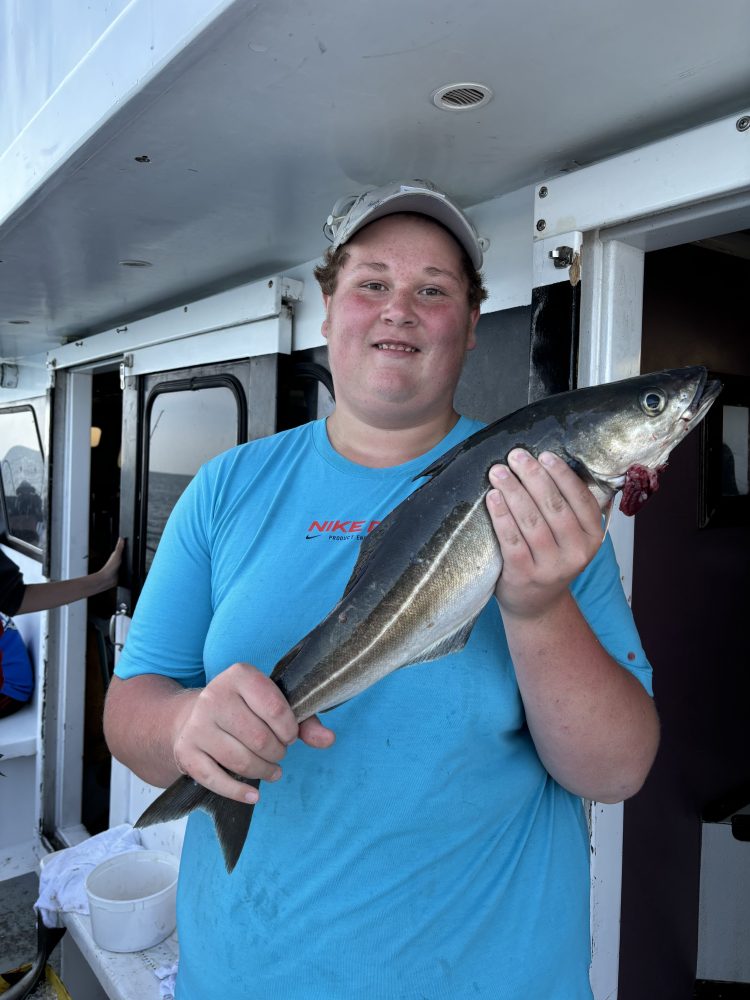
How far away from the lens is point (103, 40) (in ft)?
5.69

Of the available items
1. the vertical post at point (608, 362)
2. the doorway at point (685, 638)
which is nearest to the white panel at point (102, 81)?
the vertical post at point (608, 362)

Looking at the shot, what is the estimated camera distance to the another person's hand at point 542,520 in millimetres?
1186

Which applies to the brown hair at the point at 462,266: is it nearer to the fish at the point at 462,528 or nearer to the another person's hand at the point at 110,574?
the fish at the point at 462,528

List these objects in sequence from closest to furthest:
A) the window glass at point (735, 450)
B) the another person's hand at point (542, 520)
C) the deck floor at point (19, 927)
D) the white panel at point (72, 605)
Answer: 1. the another person's hand at point (542, 520)
2. the window glass at point (735, 450)
3. the deck floor at point (19, 927)
4. the white panel at point (72, 605)

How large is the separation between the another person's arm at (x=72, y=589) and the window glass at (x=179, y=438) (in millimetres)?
381

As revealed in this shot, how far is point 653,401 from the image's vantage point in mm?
1225

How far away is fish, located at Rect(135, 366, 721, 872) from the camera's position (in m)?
1.23

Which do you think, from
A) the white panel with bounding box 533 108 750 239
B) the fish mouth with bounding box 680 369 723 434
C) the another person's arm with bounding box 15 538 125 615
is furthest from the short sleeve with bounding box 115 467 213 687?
the another person's arm with bounding box 15 538 125 615

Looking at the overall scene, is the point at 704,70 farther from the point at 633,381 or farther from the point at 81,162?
the point at 81,162

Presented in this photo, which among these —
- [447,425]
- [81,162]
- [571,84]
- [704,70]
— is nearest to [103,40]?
[81,162]

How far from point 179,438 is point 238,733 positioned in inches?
117

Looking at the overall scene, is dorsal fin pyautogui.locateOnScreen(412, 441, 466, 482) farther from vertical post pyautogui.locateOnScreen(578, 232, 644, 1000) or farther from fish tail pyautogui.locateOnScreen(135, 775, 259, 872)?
vertical post pyautogui.locateOnScreen(578, 232, 644, 1000)

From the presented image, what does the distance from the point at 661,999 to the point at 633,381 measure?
240 cm

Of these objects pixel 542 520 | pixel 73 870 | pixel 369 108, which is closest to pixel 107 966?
pixel 73 870
